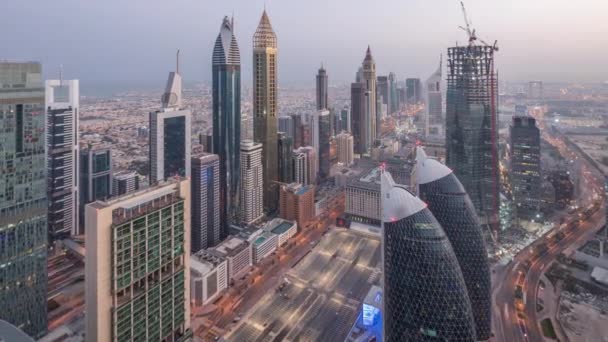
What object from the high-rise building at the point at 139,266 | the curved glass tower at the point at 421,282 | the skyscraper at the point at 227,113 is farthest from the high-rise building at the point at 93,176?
the curved glass tower at the point at 421,282

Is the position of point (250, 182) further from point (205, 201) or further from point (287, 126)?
point (287, 126)

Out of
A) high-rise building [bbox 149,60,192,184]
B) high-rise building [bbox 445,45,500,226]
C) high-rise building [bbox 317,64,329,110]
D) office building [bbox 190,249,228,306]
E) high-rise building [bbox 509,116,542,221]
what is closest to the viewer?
office building [bbox 190,249,228,306]

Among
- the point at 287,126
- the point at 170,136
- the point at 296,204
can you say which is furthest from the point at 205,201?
the point at 287,126

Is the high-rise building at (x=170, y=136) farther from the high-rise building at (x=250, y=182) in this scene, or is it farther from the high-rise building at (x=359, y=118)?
the high-rise building at (x=359, y=118)

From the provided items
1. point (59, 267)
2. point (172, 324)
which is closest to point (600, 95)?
point (172, 324)

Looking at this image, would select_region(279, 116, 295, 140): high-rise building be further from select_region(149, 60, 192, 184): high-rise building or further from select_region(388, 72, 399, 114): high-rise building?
select_region(388, 72, 399, 114): high-rise building

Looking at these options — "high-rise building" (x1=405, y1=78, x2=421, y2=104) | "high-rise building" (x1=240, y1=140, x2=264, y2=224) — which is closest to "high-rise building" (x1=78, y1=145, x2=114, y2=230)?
"high-rise building" (x1=240, y1=140, x2=264, y2=224)
